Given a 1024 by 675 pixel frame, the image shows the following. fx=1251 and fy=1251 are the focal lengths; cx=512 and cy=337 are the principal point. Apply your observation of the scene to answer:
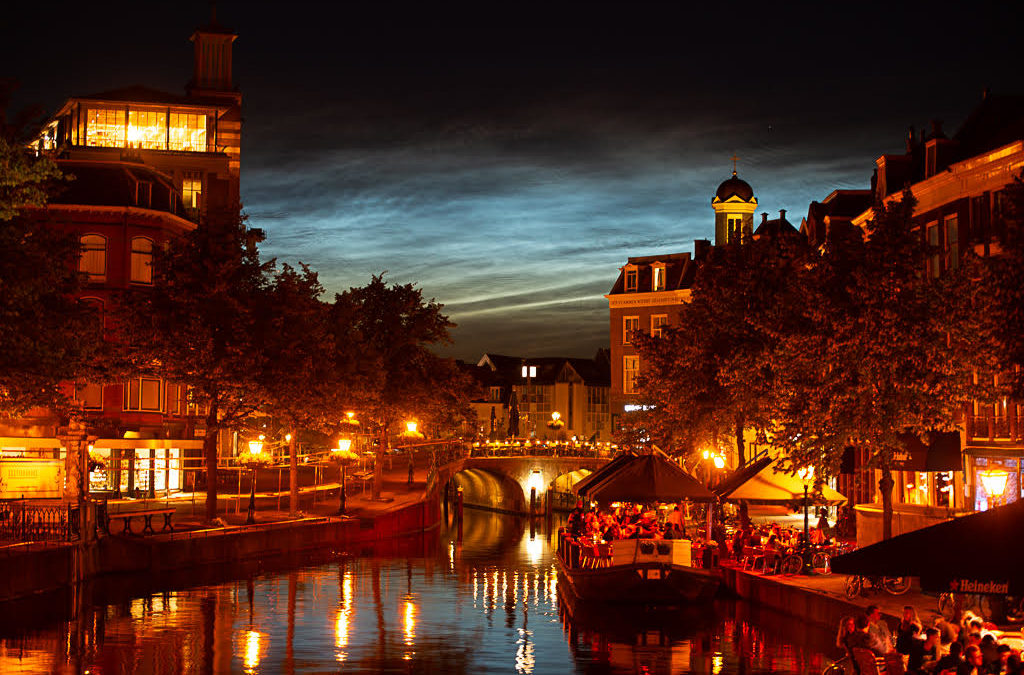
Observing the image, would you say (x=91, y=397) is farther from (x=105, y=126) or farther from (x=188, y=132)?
(x=188, y=132)

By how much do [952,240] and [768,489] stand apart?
1237 centimetres

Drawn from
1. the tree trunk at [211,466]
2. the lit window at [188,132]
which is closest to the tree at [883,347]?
the tree trunk at [211,466]

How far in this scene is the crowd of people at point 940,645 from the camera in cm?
1944

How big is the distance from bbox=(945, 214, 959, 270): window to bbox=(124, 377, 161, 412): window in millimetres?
38852

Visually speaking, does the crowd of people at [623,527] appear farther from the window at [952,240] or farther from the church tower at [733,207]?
the church tower at [733,207]

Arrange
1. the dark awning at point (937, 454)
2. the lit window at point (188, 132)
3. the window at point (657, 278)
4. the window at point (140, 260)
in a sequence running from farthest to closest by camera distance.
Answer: the window at point (657, 278) → the lit window at point (188, 132) → the window at point (140, 260) → the dark awning at point (937, 454)

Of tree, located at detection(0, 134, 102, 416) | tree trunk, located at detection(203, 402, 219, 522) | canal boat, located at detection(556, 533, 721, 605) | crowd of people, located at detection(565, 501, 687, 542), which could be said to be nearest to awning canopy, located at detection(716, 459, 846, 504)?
crowd of people, located at detection(565, 501, 687, 542)

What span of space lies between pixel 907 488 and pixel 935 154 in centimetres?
1310

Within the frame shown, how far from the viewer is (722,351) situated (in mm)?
50156

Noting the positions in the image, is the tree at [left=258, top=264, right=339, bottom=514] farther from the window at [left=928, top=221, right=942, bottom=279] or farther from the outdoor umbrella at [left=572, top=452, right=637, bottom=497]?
the window at [left=928, top=221, right=942, bottom=279]

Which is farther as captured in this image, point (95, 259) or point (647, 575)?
point (95, 259)

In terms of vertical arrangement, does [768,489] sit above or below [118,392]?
below

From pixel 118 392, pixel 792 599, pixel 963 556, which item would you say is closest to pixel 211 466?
pixel 118 392

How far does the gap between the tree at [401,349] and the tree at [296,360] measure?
12743mm
